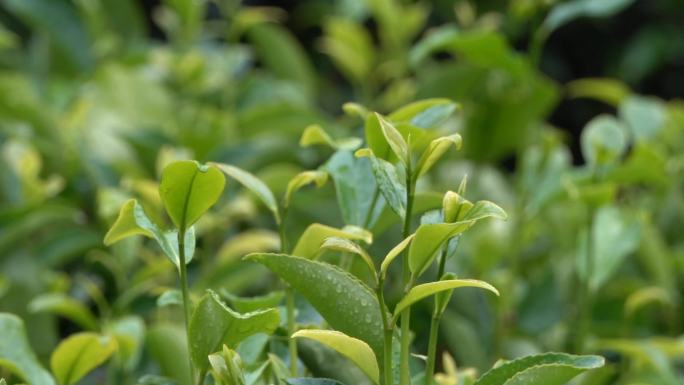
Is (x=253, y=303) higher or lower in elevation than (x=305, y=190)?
higher

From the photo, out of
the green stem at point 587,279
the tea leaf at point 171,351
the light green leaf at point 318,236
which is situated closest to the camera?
the light green leaf at point 318,236

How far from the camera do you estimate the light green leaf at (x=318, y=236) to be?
0.79 metres

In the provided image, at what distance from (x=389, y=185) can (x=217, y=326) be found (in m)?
0.14

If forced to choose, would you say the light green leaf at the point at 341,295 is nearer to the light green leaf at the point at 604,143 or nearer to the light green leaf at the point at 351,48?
the light green leaf at the point at 604,143

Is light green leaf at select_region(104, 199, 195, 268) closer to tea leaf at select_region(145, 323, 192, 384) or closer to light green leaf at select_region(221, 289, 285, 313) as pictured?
light green leaf at select_region(221, 289, 285, 313)

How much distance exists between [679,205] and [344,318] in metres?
1.15

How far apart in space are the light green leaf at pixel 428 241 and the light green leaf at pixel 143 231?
5.9 inches

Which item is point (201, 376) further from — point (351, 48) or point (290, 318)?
point (351, 48)

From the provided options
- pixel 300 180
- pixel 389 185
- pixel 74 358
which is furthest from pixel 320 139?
pixel 74 358

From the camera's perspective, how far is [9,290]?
4.25ft

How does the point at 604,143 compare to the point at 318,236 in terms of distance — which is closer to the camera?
the point at 318,236

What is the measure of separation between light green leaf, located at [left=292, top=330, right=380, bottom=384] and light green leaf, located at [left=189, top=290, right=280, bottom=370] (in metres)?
0.03

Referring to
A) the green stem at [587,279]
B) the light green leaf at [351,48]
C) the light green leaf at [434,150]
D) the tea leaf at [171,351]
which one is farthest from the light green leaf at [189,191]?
the light green leaf at [351,48]

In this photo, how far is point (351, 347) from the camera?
0.71 metres
